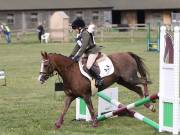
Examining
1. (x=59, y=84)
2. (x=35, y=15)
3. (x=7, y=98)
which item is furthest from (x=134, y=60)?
(x=35, y=15)

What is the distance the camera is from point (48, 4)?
68062mm

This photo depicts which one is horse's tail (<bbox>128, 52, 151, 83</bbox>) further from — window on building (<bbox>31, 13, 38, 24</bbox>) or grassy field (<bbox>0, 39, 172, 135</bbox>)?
window on building (<bbox>31, 13, 38, 24</bbox>)

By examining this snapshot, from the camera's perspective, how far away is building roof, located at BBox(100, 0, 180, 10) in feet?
232

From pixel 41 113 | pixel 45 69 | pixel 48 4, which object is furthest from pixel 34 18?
pixel 45 69

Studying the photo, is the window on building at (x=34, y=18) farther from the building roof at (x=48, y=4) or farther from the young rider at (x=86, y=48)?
the young rider at (x=86, y=48)

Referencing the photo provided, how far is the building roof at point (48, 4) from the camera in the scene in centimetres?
6644

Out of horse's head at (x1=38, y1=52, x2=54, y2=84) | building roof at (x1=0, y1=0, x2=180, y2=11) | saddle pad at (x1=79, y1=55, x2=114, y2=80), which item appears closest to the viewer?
horse's head at (x1=38, y1=52, x2=54, y2=84)

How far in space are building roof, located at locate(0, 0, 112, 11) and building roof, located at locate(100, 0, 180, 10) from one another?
1.60 meters

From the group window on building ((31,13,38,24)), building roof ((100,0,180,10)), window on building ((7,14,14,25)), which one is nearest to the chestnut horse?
window on building ((7,14,14,25))

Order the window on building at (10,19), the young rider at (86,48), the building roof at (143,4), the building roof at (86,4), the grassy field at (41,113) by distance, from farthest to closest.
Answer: the building roof at (143,4) < the window on building at (10,19) < the building roof at (86,4) < the young rider at (86,48) < the grassy field at (41,113)

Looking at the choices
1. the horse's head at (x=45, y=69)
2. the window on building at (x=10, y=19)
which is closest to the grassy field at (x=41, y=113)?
the horse's head at (x=45, y=69)

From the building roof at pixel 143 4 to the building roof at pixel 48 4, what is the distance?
5.26 ft

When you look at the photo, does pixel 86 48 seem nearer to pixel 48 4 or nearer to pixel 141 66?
pixel 141 66

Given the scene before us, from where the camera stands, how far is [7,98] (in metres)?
16.7
